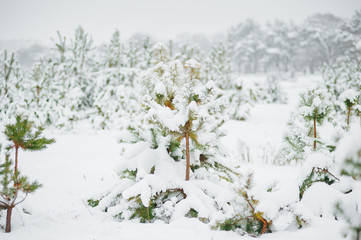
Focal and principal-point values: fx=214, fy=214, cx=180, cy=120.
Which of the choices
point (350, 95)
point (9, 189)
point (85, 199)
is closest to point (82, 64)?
point (85, 199)

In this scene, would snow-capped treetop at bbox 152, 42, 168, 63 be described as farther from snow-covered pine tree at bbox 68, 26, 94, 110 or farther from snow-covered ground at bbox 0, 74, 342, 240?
snow-covered pine tree at bbox 68, 26, 94, 110

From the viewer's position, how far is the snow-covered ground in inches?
74.4

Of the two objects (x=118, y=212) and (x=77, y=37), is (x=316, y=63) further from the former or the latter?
(x=118, y=212)

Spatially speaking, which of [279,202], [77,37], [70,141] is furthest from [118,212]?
[77,37]

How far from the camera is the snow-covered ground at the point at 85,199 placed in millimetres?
1890

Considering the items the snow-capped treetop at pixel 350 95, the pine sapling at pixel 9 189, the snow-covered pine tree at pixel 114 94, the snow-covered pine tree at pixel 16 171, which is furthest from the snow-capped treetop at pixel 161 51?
the snow-covered pine tree at pixel 114 94

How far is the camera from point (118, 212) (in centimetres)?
249

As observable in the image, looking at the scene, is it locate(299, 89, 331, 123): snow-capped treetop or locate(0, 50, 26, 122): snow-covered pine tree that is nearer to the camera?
locate(299, 89, 331, 123): snow-capped treetop

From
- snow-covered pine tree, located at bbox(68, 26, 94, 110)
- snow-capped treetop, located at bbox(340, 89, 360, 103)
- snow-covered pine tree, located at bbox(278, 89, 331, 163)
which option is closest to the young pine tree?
snow-covered pine tree, located at bbox(278, 89, 331, 163)

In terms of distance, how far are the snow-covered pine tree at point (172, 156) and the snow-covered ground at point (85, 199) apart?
0.23m

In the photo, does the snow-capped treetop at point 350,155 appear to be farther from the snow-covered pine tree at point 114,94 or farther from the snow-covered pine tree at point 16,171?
the snow-covered pine tree at point 114,94

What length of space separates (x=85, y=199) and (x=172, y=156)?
141 cm

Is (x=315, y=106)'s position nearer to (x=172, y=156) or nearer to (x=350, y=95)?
(x=350, y=95)

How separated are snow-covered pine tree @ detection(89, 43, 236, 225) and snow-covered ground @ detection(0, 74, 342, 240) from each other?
0.75 ft
